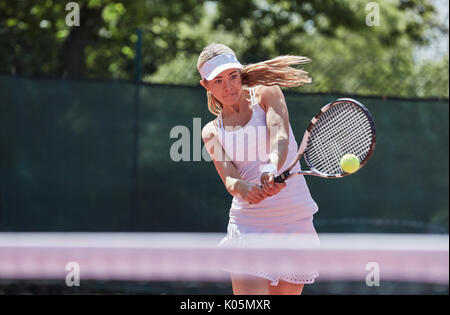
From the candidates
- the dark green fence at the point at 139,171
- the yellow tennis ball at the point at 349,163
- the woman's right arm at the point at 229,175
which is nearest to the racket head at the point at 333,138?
the yellow tennis ball at the point at 349,163

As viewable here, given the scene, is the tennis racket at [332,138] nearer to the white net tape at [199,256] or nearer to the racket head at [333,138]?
the racket head at [333,138]

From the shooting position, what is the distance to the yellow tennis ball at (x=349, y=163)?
296 cm

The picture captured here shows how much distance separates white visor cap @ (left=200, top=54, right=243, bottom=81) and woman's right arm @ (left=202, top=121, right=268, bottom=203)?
0.30 m

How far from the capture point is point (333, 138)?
321 centimetres

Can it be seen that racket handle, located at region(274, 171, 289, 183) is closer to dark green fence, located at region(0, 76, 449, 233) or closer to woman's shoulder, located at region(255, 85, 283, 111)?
woman's shoulder, located at region(255, 85, 283, 111)

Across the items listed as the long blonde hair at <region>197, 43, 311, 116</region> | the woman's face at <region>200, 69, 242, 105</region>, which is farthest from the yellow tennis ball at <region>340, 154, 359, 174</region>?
the woman's face at <region>200, 69, 242, 105</region>

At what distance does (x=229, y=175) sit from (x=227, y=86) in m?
0.38

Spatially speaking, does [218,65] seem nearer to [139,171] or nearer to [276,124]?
[276,124]

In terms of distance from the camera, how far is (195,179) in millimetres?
5523

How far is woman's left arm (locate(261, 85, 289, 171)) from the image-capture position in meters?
2.86

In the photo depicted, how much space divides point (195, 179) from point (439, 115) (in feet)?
6.66

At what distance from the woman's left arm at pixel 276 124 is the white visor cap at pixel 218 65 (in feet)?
0.68

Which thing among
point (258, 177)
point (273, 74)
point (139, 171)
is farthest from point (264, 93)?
point (139, 171)
